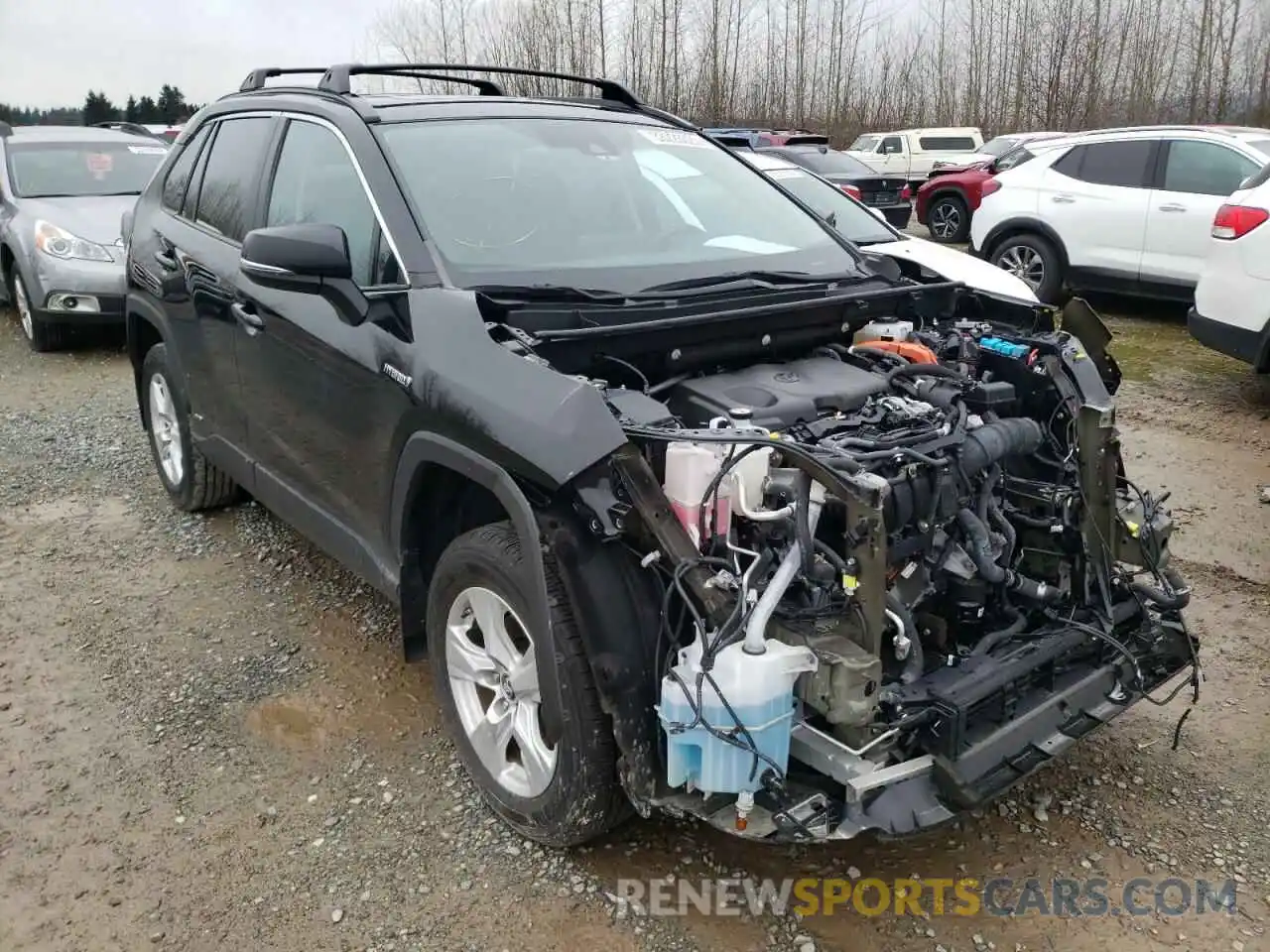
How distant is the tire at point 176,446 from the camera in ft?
15.7

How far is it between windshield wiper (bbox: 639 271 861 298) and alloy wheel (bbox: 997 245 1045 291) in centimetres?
724

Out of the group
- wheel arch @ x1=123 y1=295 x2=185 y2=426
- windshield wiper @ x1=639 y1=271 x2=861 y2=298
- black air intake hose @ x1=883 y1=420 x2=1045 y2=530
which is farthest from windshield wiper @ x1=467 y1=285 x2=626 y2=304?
wheel arch @ x1=123 y1=295 x2=185 y2=426

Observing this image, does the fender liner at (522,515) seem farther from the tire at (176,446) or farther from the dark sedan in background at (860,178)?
the dark sedan in background at (860,178)

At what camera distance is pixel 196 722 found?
11.2ft

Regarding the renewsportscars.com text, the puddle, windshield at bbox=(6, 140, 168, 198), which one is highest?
windshield at bbox=(6, 140, 168, 198)

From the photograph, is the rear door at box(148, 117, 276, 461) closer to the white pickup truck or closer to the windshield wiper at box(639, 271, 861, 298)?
the windshield wiper at box(639, 271, 861, 298)

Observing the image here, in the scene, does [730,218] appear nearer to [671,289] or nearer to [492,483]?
[671,289]

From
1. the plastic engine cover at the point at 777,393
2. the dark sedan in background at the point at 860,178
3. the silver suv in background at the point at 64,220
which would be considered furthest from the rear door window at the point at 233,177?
the dark sedan in background at the point at 860,178

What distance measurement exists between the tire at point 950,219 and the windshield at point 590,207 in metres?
12.4

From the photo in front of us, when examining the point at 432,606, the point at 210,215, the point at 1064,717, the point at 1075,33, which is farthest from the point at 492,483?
the point at 1075,33

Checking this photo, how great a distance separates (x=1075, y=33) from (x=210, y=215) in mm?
31693

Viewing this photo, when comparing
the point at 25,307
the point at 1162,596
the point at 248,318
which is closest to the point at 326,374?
the point at 248,318

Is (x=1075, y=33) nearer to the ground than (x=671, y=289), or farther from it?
farther from it

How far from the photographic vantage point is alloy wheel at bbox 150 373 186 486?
16.2 ft
